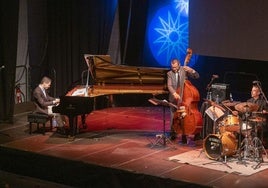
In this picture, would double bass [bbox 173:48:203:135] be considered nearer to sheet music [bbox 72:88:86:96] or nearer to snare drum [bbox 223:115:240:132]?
snare drum [bbox 223:115:240:132]

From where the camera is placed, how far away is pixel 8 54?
1259 cm

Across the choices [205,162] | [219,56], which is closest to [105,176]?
[205,162]

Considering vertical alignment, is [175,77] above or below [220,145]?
above

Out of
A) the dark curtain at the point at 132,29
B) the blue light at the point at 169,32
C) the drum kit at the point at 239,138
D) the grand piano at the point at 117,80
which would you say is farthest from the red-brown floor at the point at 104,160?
the dark curtain at the point at 132,29

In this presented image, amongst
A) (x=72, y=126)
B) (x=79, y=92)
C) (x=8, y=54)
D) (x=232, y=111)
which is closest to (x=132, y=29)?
(x=8, y=54)

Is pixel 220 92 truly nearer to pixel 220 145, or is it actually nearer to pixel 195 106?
pixel 195 106

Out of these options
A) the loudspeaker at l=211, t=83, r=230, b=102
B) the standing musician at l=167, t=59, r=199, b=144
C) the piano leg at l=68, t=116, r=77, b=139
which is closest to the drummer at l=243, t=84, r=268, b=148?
the loudspeaker at l=211, t=83, r=230, b=102

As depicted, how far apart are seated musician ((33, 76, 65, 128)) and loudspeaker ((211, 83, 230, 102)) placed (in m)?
2.95

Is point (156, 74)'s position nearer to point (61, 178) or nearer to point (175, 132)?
point (175, 132)

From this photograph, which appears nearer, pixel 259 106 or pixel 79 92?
pixel 259 106

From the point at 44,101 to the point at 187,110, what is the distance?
2.82 meters

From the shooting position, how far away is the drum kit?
9.62 meters

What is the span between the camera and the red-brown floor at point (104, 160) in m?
9.21

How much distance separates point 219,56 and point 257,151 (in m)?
3.32
